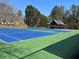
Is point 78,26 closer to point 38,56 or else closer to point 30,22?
point 30,22

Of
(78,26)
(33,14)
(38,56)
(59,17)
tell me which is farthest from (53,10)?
(38,56)

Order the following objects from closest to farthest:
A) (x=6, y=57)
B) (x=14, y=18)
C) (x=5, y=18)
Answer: (x=6, y=57)
(x=5, y=18)
(x=14, y=18)

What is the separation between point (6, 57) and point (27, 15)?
55.5 metres

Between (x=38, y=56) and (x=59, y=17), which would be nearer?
(x=38, y=56)

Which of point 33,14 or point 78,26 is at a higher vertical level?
point 33,14

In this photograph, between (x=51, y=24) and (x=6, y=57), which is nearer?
(x=6, y=57)

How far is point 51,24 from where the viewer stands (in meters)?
55.5

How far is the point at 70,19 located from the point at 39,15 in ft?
36.3

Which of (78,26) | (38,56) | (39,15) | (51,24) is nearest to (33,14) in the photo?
(39,15)

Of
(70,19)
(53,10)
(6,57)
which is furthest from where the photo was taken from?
(53,10)

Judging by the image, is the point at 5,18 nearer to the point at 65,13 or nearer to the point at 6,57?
the point at 65,13

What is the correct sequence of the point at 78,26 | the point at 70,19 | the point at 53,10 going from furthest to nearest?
the point at 53,10 → the point at 70,19 → the point at 78,26

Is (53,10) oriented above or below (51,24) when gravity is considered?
above

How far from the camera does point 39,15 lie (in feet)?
198
